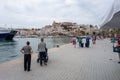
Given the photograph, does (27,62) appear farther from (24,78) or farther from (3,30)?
(3,30)

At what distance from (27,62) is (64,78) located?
2.97 meters

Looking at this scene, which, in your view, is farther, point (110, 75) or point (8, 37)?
point (8, 37)

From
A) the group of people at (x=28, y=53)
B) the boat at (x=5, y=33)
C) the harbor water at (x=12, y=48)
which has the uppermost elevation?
the boat at (x=5, y=33)

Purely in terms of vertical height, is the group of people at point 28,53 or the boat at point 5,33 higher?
the boat at point 5,33

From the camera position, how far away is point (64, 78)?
866 centimetres

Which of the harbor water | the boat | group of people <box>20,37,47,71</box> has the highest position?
the boat

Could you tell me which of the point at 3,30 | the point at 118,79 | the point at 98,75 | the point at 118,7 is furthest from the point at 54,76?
the point at 3,30

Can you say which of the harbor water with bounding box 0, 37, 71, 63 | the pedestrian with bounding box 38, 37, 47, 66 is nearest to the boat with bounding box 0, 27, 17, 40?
the harbor water with bounding box 0, 37, 71, 63

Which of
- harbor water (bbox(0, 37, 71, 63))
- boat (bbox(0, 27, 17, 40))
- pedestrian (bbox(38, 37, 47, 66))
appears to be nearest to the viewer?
pedestrian (bbox(38, 37, 47, 66))

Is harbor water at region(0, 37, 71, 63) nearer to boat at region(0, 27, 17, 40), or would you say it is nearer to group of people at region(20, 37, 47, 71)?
group of people at region(20, 37, 47, 71)

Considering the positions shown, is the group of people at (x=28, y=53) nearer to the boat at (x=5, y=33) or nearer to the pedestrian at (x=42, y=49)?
the pedestrian at (x=42, y=49)

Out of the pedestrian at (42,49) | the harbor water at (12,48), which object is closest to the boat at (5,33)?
the harbor water at (12,48)

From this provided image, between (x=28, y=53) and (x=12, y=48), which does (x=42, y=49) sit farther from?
(x=12, y=48)

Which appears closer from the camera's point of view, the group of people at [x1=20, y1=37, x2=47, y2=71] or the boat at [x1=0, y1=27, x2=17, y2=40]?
the group of people at [x1=20, y1=37, x2=47, y2=71]
